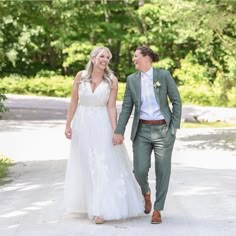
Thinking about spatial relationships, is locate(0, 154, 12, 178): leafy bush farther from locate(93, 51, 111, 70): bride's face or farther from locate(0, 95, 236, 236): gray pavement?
locate(93, 51, 111, 70): bride's face

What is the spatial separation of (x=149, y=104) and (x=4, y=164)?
19.8ft

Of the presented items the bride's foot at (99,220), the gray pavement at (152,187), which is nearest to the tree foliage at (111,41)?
the gray pavement at (152,187)

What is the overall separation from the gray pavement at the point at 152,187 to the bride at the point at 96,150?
23 cm

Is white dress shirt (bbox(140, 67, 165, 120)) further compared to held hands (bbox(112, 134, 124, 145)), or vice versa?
held hands (bbox(112, 134, 124, 145))

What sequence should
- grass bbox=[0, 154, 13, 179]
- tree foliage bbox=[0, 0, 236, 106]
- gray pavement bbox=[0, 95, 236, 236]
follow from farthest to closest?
tree foliage bbox=[0, 0, 236, 106], grass bbox=[0, 154, 13, 179], gray pavement bbox=[0, 95, 236, 236]

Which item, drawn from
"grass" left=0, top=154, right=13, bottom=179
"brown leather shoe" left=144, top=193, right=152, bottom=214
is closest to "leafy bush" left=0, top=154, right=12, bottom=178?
"grass" left=0, top=154, right=13, bottom=179

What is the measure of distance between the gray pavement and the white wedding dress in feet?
0.66

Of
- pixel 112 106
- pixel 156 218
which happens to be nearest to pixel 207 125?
pixel 112 106

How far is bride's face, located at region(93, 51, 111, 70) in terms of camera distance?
7.06 m

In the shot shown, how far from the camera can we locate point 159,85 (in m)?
6.89

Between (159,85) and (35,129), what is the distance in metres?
14.8

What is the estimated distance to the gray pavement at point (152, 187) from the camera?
22.0ft

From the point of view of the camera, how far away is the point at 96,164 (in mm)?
7086

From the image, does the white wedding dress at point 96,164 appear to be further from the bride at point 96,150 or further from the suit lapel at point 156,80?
the suit lapel at point 156,80
